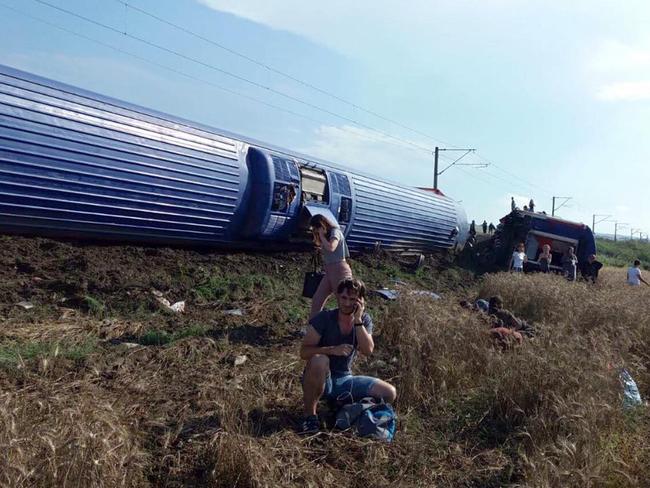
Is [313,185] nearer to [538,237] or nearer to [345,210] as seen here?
[345,210]

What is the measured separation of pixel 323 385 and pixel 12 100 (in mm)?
5240

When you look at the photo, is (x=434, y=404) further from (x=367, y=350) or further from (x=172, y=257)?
(x=172, y=257)

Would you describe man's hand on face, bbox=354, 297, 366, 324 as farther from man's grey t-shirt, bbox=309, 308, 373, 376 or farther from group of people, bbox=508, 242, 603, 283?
group of people, bbox=508, 242, 603, 283

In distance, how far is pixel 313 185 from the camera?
12383 millimetres

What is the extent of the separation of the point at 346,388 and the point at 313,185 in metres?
8.15

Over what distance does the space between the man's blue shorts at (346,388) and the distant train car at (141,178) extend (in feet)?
15.7

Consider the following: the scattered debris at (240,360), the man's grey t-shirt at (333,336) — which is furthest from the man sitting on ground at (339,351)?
the scattered debris at (240,360)

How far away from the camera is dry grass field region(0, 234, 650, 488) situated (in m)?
3.47

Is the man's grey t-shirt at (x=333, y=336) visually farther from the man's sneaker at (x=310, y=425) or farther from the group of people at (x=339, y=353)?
the man's sneaker at (x=310, y=425)

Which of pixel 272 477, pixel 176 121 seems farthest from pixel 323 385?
pixel 176 121

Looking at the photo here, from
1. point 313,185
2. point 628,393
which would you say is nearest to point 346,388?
point 628,393

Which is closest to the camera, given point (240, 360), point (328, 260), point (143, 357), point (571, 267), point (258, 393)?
point (258, 393)

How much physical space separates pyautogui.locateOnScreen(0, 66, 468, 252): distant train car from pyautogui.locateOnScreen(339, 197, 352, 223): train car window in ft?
0.07

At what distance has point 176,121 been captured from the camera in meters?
9.93
